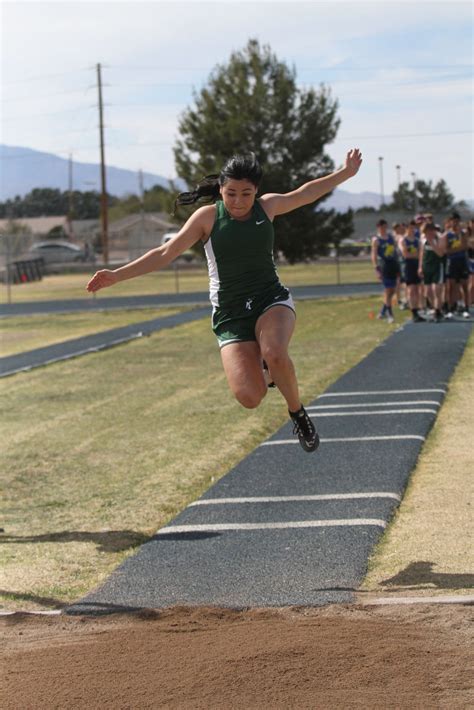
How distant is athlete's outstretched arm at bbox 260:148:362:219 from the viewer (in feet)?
23.7

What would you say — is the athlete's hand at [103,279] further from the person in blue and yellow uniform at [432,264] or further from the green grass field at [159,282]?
the green grass field at [159,282]

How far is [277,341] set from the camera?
7035 millimetres

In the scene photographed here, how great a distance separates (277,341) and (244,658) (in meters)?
2.25

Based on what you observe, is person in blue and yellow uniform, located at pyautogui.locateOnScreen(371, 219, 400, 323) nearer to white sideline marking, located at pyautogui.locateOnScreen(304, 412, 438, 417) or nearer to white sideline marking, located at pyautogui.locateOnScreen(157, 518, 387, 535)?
white sideline marking, located at pyautogui.locateOnScreen(304, 412, 438, 417)

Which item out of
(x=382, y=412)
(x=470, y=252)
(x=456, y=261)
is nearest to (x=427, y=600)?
(x=382, y=412)

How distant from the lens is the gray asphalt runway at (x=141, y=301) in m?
35.5

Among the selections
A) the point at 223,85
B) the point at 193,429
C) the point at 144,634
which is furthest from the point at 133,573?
the point at 223,85

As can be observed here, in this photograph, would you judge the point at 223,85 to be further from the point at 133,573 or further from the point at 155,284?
the point at 133,573

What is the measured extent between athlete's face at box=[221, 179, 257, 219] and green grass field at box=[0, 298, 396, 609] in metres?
2.46

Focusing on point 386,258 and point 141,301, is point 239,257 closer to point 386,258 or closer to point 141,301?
point 386,258

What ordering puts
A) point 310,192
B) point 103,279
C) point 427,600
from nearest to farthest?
point 427,600 → point 103,279 → point 310,192

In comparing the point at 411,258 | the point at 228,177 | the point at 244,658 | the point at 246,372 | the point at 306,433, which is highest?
the point at 228,177

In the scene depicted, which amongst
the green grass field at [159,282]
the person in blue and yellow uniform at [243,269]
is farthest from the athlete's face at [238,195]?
the green grass field at [159,282]

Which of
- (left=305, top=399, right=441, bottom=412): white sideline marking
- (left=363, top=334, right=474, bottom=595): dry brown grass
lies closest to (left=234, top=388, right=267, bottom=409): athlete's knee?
(left=363, top=334, right=474, bottom=595): dry brown grass
